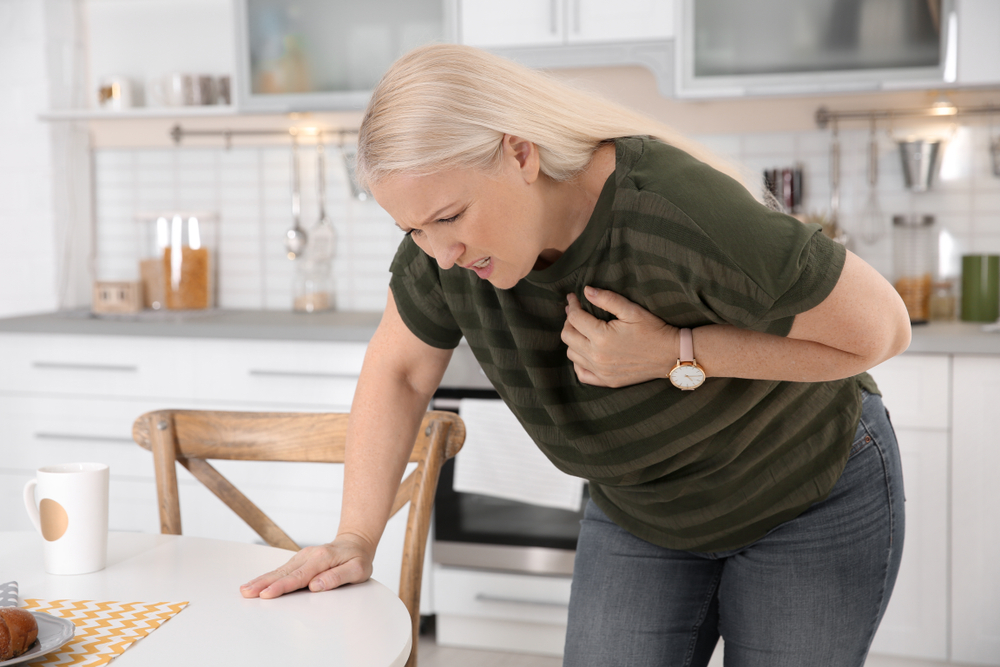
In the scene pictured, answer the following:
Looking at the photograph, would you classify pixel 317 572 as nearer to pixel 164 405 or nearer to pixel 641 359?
pixel 641 359

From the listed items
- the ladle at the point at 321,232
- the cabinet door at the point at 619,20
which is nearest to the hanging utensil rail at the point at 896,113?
the cabinet door at the point at 619,20

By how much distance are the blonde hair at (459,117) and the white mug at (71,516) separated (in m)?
0.41

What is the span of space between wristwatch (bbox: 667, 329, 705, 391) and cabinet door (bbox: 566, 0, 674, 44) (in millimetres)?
1700

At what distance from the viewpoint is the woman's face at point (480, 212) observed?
0.84 meters

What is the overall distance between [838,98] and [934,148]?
11.9 inches

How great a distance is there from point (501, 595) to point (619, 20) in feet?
5.20

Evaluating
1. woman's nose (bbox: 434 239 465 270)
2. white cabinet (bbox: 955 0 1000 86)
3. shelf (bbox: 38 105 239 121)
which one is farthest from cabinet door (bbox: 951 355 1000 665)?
shelf (bbox: 38 105 239 121)

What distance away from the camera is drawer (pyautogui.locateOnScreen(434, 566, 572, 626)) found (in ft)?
7.54

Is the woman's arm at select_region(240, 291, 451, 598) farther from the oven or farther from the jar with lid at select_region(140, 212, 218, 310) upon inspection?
the jar with lid at select_region(140, 212, 218, 310)

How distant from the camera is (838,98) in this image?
2.57 m

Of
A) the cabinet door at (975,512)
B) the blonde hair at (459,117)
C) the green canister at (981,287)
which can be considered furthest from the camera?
the green canister at (981,287)

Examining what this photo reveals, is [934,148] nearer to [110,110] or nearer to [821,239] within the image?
[821,239]

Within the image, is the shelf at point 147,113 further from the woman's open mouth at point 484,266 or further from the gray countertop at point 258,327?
the woman's open mouth at point 484,266

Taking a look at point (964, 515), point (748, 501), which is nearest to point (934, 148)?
point (964, 515)
